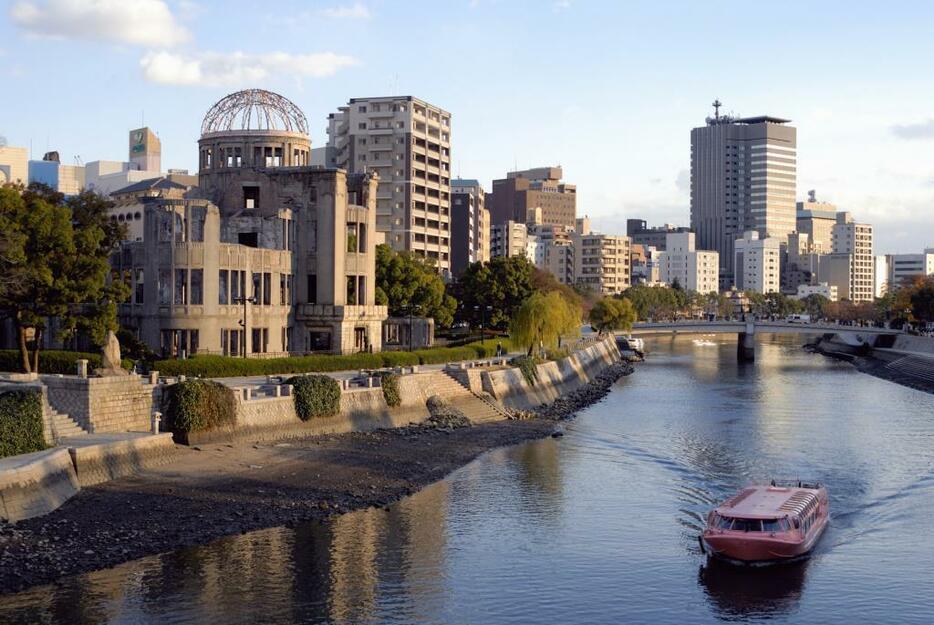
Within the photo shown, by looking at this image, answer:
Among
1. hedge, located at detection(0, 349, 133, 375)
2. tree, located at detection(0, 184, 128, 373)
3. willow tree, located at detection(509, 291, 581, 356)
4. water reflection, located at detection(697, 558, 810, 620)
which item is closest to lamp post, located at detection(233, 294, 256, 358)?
tree, located at detection(0, 184, 128, 373)

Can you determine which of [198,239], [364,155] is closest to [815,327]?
[364,155]

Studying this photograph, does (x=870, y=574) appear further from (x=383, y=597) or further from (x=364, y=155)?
(x=364, y=155)

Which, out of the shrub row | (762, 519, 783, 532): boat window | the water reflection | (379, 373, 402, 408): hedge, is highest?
the shrub row

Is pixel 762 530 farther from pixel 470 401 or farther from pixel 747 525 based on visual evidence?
pixel 470 401

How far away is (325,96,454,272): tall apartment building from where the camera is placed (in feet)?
538

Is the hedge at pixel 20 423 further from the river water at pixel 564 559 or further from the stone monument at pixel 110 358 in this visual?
the stone monument at pixel 110 358

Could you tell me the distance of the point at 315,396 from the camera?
206 feet

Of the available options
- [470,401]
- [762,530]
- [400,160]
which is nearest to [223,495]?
[762,530]

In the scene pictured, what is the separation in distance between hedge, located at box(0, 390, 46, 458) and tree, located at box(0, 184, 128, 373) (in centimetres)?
1244

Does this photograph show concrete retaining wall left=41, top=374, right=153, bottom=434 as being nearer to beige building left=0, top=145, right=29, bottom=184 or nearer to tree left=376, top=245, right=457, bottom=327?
tree left=376, top=245, right=457, bottom=327

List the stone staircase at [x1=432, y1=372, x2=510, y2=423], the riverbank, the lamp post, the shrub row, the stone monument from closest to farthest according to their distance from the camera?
the riverbank < the stone monument < the shrub row < the lamp post < the stone staircase at [x1=432, y1=372, x2=510, y2=423]

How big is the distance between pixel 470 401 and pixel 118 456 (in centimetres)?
3441

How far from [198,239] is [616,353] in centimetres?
9194

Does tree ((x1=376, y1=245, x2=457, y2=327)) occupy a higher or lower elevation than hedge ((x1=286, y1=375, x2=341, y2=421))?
higher
